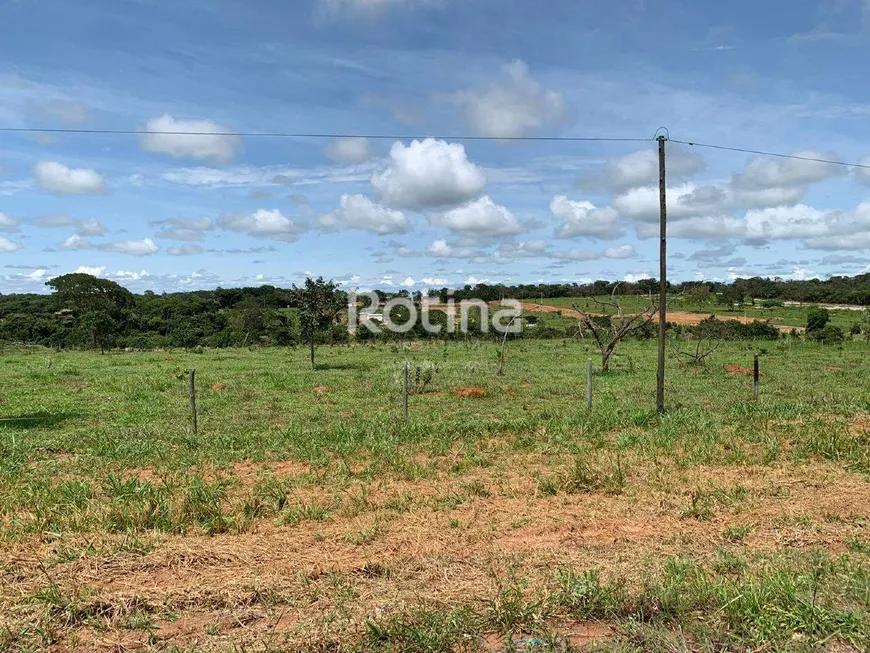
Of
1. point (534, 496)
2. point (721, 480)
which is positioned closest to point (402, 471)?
point (534, 496)

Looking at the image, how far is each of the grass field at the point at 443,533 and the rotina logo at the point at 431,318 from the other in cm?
3337

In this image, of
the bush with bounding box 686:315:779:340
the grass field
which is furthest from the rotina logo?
the grass field

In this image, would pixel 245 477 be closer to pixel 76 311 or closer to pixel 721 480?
A: pixel 721 480

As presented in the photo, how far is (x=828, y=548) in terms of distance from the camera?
5387 mm

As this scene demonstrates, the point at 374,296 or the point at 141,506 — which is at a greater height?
the point at 374,296

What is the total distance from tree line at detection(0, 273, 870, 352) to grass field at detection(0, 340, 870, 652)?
1422 cm

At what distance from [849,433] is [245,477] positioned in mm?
9655

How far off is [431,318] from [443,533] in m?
45.6

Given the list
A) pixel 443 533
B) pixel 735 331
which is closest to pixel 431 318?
pixel 735 331

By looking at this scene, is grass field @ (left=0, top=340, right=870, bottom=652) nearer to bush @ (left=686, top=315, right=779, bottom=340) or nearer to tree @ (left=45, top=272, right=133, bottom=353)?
bush @ (left=686, top=315, right=779, bottom=340)

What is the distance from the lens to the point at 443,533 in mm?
5793

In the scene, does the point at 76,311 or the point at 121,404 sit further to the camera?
the point at 76,311

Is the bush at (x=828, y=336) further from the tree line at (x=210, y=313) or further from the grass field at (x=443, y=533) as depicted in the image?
the grass field at (x=443, y=533)

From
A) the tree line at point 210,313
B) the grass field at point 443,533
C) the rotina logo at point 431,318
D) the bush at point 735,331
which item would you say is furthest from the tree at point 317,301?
the bush at point 735,331
